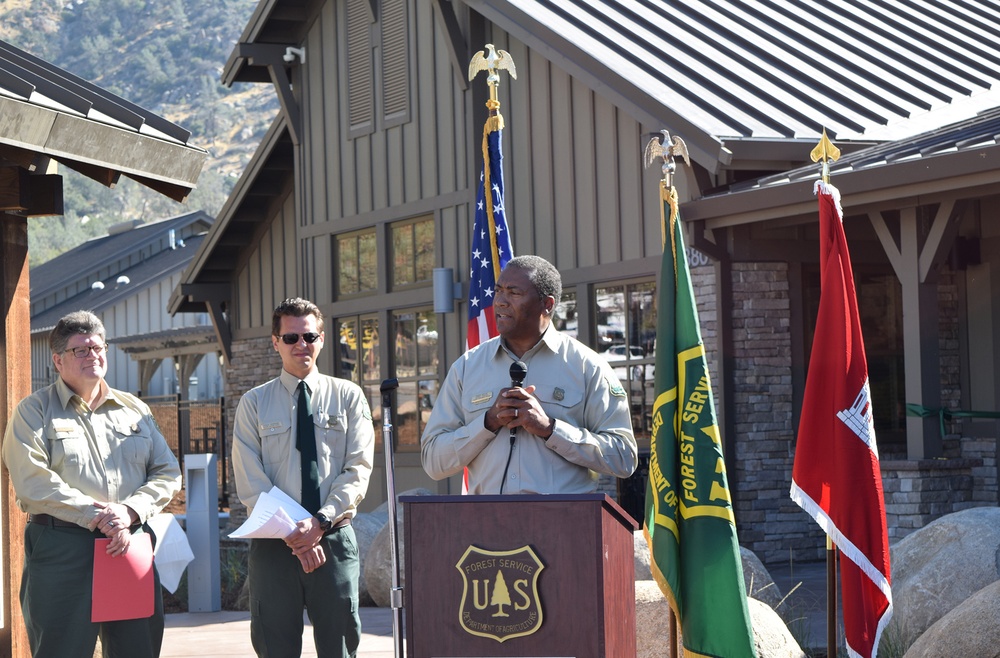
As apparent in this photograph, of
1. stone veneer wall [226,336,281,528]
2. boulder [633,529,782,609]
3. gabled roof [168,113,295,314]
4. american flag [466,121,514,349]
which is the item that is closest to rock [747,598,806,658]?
boulder [633,529,782,609]

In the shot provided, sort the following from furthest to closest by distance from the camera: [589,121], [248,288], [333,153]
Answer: [248,288], [333,153], [589,121]

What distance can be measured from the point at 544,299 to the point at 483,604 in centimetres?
119

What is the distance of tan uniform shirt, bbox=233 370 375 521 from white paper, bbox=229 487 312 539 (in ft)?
0.38

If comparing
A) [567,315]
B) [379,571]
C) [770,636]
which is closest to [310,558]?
[770,636]

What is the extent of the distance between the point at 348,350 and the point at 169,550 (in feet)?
33.3

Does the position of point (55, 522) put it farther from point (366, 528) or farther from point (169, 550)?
point (366, 528)

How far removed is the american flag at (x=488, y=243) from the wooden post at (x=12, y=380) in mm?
2386

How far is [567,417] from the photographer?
16.4 ft

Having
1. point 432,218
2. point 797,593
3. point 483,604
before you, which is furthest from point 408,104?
point 483,604

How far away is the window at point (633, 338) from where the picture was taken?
1230 cm

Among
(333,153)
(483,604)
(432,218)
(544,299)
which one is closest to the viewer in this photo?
(483,604)

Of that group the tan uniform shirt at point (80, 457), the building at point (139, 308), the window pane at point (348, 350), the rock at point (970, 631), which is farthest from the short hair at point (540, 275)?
the building at point (139, 308)

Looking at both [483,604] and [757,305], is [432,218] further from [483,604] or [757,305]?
[483,604]

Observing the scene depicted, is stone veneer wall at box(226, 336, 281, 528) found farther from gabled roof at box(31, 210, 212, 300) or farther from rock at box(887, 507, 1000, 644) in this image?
gabled roof at box(31, 210, 212, 300)
